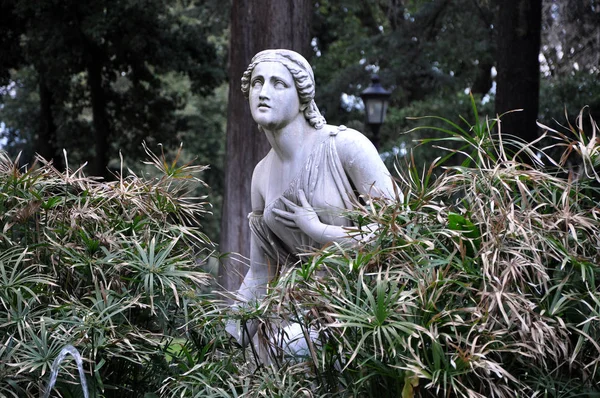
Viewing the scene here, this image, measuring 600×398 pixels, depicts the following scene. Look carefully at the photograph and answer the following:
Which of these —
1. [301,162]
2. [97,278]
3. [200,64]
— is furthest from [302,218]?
[200,64]

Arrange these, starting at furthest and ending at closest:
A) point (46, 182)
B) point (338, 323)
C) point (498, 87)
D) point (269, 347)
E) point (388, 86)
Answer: point (388, 86) < point (498, 87) < point (46, 182) < point (269, 347) < point (338, 323)

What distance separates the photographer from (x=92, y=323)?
192 inches

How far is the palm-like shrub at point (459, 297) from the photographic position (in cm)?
411

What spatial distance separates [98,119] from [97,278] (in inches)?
607

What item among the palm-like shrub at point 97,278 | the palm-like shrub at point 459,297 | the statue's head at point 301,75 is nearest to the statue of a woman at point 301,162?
the statue's head at point 301,75

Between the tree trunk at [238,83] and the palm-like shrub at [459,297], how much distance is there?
7210 millimetres

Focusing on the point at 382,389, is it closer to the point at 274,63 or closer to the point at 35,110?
the point at 274,63

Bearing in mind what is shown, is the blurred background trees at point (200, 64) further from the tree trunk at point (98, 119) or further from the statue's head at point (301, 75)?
the statue's head at point (301, 75)

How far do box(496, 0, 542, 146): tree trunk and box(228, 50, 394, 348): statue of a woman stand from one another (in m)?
8.19

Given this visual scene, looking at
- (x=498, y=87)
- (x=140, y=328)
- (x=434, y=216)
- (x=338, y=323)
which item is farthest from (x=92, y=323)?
(x=498, y=87)

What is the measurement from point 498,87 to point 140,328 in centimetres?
910

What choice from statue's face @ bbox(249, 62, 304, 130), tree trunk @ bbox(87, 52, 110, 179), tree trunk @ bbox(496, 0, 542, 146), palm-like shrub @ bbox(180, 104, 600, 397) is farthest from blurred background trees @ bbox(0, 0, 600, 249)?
palm-like shrub @ bbox(180, 104, 600, 397)

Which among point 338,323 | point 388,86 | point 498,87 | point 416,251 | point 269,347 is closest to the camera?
point 338,323

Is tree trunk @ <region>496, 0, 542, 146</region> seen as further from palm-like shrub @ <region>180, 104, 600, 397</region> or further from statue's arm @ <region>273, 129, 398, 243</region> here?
palm-like shrub @ <region>180, 104, 600, 397</region>
